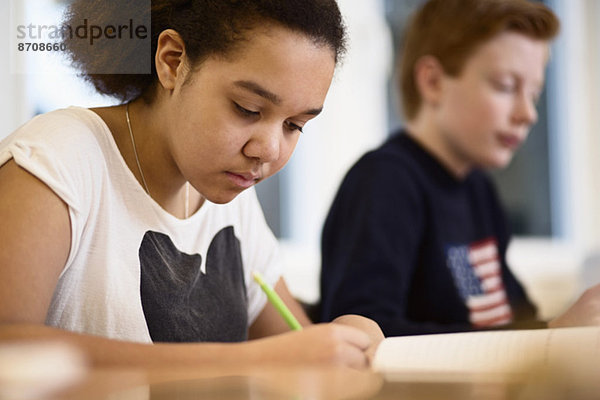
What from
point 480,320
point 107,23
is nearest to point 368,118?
point 480,320

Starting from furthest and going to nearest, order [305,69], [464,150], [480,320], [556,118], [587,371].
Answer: [556,118], [464,150], [480,320], [305,69], [587,371]

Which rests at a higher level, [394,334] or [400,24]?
[400,24]

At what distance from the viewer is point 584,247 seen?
225 cm

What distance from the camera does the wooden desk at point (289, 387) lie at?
0.39m

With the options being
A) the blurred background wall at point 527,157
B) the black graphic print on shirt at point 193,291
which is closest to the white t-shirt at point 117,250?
the black graphic print on shirt at point 193,291

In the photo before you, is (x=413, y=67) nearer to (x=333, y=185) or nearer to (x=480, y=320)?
(x=480, y=320)

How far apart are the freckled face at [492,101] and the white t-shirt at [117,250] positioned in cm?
55

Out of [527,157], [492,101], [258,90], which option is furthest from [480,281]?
[527,157]

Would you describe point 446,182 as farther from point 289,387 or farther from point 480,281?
point 289,387

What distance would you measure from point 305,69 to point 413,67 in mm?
631

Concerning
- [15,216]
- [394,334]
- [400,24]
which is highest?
[400,24]

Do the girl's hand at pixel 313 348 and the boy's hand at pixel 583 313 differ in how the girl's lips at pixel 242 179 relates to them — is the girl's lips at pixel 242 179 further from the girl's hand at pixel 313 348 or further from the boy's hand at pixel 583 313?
the boy's hand at pixel 583 313

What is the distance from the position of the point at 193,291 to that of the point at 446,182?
1.90 ft

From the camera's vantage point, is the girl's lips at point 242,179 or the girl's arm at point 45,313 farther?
the girl's lips at point 242,179
